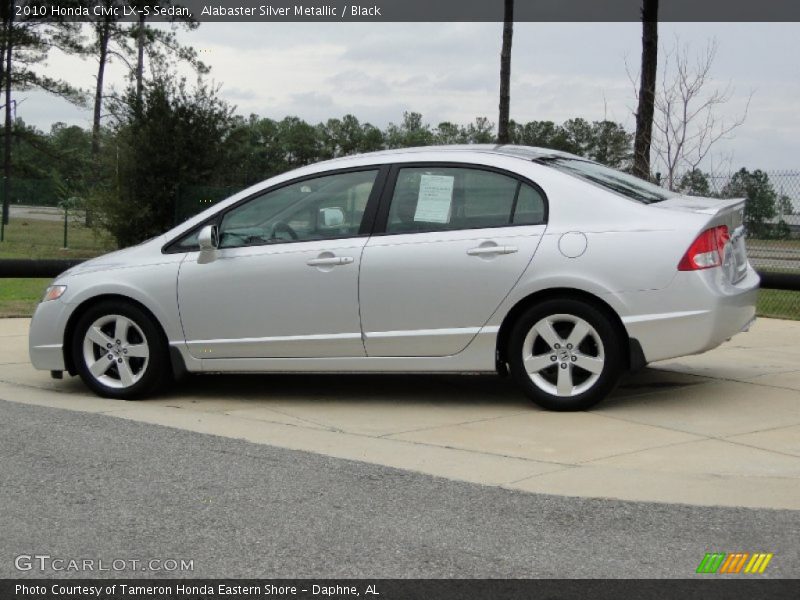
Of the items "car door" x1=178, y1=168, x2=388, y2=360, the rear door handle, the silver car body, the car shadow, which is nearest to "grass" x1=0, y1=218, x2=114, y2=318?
the car shadow

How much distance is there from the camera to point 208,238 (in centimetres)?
770

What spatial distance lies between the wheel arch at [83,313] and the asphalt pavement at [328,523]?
1.73m

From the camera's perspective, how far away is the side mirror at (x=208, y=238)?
7699mm

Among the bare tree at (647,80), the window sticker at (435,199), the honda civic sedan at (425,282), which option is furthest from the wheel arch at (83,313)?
the bare tree at (647,80)

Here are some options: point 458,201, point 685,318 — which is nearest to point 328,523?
point 685,318

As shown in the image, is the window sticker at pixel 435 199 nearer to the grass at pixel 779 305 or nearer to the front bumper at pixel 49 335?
the front bumper at pixel 49 335

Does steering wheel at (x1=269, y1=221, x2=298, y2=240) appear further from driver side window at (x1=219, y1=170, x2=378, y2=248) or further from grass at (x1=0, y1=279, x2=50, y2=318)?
grass at (x1=0, y1=279, x2=50, y2=318)

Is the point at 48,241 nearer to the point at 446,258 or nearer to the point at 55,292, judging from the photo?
the point at 55,292

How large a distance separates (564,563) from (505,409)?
317 centimetres

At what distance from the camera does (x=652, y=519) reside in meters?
4.91

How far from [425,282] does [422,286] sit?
0.03 metres

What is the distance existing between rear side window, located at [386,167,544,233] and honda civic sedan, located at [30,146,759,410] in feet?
0.03

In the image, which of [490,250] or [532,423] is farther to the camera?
[490,250]

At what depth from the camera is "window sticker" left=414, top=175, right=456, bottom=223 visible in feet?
24.7
